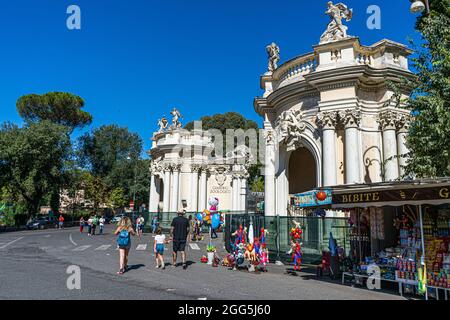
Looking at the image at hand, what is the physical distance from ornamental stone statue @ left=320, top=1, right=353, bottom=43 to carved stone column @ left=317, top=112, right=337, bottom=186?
3711 mm

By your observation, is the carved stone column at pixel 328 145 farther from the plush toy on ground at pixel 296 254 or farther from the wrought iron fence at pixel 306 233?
the plush toy on ground at pixel 296 254

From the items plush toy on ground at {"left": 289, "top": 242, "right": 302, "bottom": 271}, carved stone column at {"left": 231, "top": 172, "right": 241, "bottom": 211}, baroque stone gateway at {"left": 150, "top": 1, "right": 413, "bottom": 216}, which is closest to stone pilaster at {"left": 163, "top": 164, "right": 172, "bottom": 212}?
carved stone column at {"left": 231, "top": 172, "right": 241, "bottom": 211}

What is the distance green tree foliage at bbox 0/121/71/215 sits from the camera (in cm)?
3628

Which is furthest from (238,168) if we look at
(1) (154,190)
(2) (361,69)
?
(2) (361,69)

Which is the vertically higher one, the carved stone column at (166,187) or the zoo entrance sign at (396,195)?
the carved stone column at (166,187)

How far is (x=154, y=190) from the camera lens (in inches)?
1542

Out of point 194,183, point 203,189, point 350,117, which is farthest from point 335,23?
point 203,189

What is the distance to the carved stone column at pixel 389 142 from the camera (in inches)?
587

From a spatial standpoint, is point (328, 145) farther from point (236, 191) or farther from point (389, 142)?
point (236, 191)

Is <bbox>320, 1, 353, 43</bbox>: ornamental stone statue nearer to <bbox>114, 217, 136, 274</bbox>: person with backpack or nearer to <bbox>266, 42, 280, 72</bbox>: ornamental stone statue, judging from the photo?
<bbox>266, 42, 280, 72</bbox>: ornamental stone statue

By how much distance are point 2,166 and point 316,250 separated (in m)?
36.2

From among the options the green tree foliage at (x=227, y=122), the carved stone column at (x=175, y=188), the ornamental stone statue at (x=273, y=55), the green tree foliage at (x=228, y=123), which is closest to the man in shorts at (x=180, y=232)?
the ornamental stone statue at (x=273, y=55)

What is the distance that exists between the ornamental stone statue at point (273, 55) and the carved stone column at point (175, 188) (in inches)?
713

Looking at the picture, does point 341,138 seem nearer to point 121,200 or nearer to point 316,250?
point 316,250
